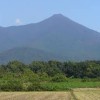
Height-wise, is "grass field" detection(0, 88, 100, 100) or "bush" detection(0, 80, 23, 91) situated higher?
"grass field" detection(0, 88, 100, 100)

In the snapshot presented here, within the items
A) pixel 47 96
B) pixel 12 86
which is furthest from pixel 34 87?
pixel 47 96

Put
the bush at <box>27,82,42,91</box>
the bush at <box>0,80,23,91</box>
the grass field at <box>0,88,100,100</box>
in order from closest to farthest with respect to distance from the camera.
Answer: the grass field at <box>0,88,100,100</box>
the bush at <box>27,82,42,91</box>
the bush at <box>0,80,23,91</box>

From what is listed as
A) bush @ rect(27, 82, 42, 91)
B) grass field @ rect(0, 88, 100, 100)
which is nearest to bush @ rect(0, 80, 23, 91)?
bush @ rect(27, 82, 42, 91)

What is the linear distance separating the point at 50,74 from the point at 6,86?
38.4 metres

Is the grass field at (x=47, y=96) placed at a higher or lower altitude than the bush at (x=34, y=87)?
higher

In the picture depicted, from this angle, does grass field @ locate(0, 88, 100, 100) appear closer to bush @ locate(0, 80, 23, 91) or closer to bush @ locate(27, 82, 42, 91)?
bush @ locate(27, 82, 42, 91)

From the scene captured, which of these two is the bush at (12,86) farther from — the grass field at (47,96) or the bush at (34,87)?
the grass field at (47,96)

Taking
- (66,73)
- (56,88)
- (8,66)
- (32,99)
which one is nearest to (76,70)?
(66,73)

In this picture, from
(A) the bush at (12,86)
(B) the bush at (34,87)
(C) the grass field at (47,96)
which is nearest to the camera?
(C) the grass field at (47,96)

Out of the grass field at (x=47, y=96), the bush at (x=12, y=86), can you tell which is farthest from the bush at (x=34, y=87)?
the grass field at (x=47, y=96)

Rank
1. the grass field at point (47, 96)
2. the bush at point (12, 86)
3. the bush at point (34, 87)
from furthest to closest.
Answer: the bush at point (12, 86) → the bush at point (34, 87) → the grass field at point (47, 96)

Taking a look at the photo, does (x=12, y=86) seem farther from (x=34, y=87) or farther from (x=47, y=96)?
(x=47, y=96)

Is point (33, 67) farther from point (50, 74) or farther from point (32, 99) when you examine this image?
point (32, 99)

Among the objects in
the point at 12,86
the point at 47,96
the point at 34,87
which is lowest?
the point at 34,87
